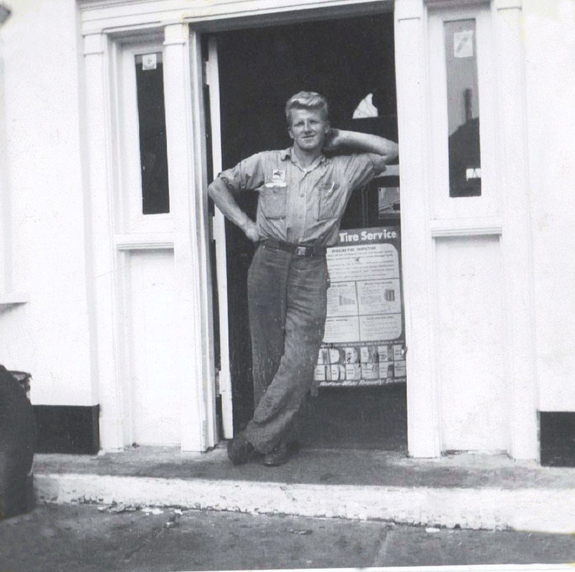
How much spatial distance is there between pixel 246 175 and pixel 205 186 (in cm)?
41

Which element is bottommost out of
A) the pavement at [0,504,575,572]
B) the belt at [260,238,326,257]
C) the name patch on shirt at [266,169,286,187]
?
the pavement at [0,504,575,572]

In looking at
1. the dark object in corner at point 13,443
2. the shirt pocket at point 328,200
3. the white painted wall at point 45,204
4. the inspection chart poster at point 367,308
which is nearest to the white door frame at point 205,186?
the white painted wall at point 45,204

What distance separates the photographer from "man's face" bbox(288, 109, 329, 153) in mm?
4637

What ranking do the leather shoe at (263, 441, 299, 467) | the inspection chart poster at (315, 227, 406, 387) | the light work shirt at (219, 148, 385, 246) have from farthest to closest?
the inspection chart poster at (315, 227, 406, 387), the leather shoe at (263, 441, 299, 467), the light work shirt at (219, 148, 385, 246)

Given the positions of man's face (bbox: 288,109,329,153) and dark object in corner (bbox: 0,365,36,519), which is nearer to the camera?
dark object in corner (bbox: 0,365,36,519)

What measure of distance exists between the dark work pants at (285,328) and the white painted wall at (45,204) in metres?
1.12

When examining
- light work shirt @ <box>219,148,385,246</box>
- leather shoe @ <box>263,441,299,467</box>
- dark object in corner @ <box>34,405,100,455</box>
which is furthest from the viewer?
dark object in corner @ <box>34,405,100,455</box>

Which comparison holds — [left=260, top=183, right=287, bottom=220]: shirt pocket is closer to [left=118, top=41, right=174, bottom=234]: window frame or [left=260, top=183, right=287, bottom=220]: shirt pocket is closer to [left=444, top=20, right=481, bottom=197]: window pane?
[left=118, top=41, right=174, bottom=234]: window frame

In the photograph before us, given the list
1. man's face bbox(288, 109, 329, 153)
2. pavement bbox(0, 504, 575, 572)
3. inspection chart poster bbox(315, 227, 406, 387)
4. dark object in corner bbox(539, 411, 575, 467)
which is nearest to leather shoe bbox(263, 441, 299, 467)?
pavement bbox(0, 504, 575, 572)

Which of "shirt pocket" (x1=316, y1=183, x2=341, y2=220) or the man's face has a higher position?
the man's face

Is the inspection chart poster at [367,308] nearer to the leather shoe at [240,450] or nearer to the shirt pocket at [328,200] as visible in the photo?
the shirt pocket at [328,200]

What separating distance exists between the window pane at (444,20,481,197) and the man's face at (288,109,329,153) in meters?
0.76

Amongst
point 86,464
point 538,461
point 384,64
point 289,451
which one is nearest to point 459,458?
point 538,461

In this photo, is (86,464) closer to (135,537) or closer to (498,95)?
(135,537)
